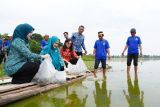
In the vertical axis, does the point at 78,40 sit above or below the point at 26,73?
above

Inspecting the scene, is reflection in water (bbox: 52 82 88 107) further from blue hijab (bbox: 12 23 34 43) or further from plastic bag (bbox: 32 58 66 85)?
blue hijab (bbox: 12 23 34 43)

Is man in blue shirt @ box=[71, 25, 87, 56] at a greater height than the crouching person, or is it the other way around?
man in blue shirt @ box=[71, 25, 87, 56]

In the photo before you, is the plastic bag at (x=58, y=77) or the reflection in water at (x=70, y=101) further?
the plastic bag at (x=58, y=77)

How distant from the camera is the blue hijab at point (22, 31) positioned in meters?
7.91

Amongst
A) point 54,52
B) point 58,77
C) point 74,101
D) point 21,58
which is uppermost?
point 54,52

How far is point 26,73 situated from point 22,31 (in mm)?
888

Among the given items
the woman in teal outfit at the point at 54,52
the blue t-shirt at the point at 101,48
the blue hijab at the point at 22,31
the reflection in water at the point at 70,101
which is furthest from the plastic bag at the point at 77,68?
the reflection in water at the point at 70,101

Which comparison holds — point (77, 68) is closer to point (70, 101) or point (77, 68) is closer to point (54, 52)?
point (54, 52)

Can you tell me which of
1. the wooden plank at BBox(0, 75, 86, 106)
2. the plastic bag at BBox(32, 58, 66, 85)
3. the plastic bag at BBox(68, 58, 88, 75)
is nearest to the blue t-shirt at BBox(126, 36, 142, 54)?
the plastic bag at BBox(68, 58, 88, 75)

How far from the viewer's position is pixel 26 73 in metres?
8.02

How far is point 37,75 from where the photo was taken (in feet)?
27.5

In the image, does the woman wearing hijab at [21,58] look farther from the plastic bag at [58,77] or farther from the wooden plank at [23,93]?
the plastic bag at [58,77]

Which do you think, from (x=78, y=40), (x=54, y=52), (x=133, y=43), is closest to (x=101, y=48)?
(x=78, y=40)

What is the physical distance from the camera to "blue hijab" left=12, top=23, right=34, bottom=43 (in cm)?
791
